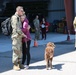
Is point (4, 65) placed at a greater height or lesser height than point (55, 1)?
lesser

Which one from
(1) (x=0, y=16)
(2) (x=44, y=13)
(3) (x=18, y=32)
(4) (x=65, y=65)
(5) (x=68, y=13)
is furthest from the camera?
(1) (x=0, y=16)

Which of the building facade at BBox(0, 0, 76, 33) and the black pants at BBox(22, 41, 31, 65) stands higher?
the building facade at BBox(0, 0, 76, 33)

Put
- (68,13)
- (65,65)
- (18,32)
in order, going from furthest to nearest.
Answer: (68,13)
(65,65)
(18,32)

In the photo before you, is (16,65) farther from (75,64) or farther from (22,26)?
(75,64)

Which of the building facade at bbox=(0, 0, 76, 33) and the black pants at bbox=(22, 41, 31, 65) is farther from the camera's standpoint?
the building facade at bbox=(0, 0, 76, 33)

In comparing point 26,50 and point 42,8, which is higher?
point 42,8

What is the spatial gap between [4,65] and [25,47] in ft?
4.74

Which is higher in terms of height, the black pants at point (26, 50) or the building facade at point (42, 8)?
the building facade at point (42, 8)

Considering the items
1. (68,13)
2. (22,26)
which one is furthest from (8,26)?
(68,13)

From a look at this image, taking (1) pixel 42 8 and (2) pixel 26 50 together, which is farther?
Answer: (1) pixel 42 8

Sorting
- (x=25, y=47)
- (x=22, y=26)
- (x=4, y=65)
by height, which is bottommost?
(x=4, y=65)

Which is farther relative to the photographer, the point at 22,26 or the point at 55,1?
the point at 55,1

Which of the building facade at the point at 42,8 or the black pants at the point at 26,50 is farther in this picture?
the building facade at the point at 42,8

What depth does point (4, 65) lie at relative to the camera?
34.3ft
